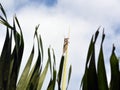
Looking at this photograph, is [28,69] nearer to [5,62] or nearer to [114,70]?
[5,62]

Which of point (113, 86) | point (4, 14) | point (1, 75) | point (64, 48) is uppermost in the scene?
point (4, 14)

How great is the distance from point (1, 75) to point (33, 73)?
0.17 metres

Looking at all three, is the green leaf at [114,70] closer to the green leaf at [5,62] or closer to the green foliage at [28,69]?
the green foliage at [28,69]

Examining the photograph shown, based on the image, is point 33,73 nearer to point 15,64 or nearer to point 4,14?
point 15,64

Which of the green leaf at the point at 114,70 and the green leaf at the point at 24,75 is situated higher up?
the green leaf at the point at 24,75

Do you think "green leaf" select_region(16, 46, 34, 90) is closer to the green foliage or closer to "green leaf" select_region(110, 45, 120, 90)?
the green foliage

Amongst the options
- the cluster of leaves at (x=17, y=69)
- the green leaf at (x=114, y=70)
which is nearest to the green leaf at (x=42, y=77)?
the cluster of leaves at (x=17, y=69)

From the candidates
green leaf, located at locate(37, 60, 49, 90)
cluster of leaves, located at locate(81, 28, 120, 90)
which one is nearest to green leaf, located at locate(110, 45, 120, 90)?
cluster of leaves, located at locate(81, 28, 120, 90)

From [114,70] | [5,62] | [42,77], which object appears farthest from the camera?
[42,77]

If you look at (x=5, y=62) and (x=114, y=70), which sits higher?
(x=5, y=62)

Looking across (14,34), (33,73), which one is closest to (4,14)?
(14,34)

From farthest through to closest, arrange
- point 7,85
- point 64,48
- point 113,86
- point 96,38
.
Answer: point 64,48 → point 7,85 → point 96,38 → point 113,86

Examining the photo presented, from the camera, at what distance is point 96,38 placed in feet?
4.37

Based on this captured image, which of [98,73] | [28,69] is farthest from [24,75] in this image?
[98,73]
